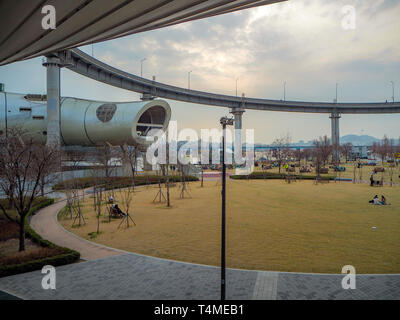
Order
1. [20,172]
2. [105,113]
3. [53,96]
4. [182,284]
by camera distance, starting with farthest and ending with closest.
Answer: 1. [105,113]
2. [53,96]
3. [20,172]
4. [182,284]

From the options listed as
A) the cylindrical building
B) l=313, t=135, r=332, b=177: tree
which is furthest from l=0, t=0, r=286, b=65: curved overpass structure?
the cylindrical building

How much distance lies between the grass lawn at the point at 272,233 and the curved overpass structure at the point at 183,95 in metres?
22.4

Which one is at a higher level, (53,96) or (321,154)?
(53,96)

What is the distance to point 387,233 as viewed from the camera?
1243cm

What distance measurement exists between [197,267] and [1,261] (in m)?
6.60

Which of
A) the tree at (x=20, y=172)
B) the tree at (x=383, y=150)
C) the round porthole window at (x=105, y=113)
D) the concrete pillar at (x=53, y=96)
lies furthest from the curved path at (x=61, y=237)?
the tree at (x=383, y=150)

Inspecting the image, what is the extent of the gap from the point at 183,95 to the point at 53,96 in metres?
27.0

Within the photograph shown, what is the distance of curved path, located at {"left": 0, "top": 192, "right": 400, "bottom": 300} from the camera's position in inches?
284

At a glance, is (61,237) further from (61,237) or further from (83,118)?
(83,118)

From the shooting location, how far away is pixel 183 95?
5428 cm

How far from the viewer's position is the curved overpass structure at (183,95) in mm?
35362

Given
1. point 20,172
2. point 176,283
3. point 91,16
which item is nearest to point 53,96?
point 20,172
